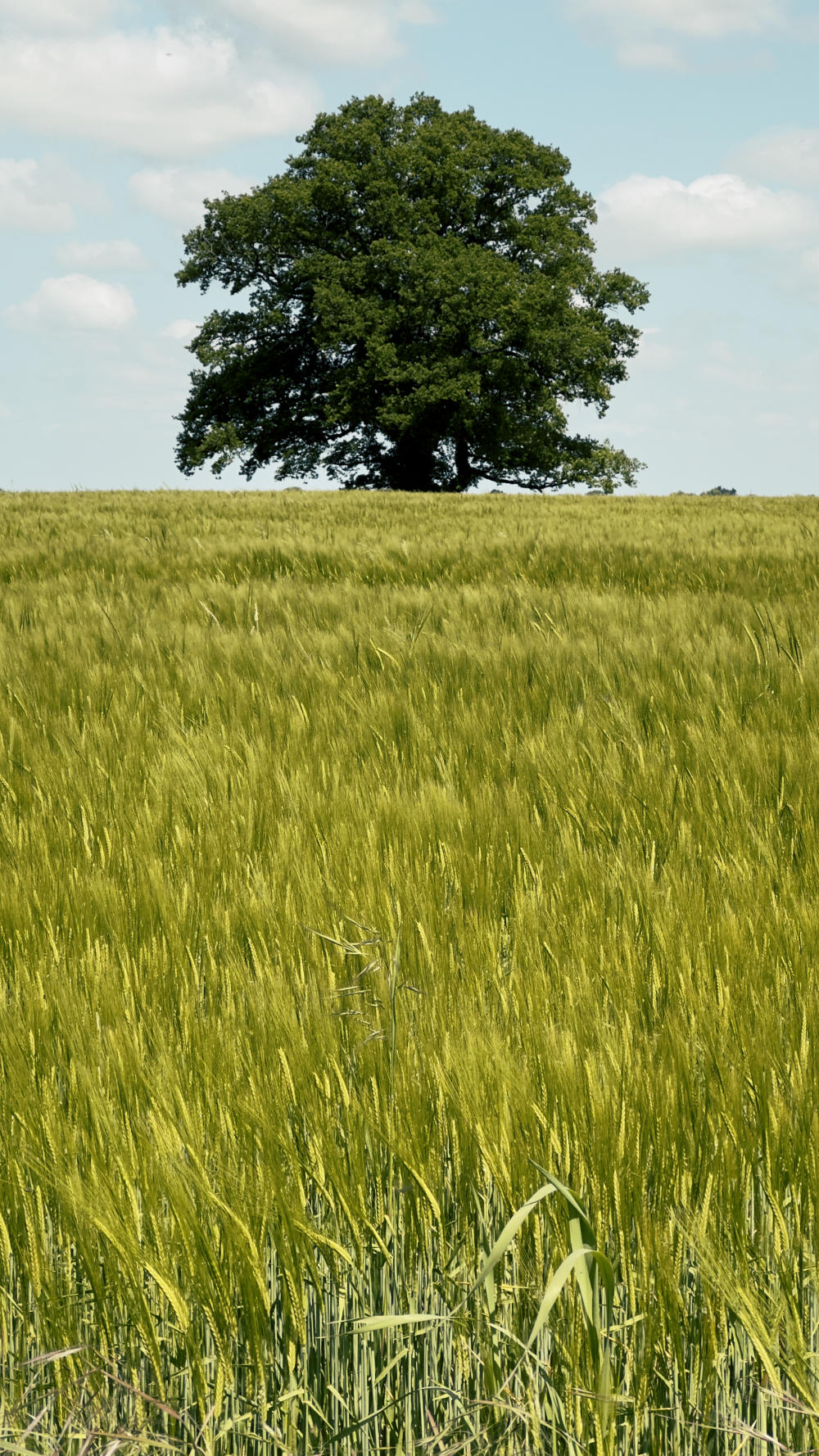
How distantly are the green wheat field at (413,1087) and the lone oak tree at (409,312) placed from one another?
76.8ft

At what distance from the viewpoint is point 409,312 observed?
969 inches

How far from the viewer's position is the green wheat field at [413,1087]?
79 cm

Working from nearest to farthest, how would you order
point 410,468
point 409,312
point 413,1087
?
point 413,1087 < point 409,312 < point 410,468

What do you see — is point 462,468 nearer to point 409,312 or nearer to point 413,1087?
point 409,312

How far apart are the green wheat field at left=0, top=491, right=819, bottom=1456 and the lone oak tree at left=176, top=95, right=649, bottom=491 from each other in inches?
922

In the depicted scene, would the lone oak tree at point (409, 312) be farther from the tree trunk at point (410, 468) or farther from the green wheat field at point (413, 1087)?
the green wheat field at point (413, 1087)

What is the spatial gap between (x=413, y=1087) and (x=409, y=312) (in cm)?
2581

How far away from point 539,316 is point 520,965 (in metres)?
26.9

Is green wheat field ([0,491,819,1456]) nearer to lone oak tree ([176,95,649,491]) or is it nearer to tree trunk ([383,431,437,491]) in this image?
lone oak tree ([176,95,649,491])

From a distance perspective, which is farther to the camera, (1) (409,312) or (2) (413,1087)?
(1) (409,312)

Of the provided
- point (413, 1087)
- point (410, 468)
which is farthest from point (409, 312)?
point (413, 1087)

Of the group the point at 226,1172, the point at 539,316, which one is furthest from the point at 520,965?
the point at 539,316

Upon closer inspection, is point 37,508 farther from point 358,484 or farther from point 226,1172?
point 358,484

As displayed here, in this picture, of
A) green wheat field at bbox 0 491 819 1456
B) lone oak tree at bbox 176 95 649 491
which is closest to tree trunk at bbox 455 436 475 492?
lone oak tree at bbox 176 95 649 491
